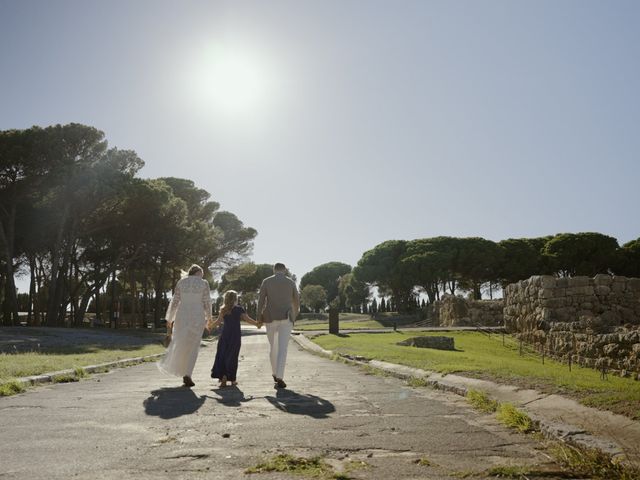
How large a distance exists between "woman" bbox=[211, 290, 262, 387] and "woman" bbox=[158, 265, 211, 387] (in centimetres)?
37

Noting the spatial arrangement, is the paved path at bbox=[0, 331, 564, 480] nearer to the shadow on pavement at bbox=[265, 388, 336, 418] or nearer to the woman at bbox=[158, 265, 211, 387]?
the shadow on pavement at bbox=[265, 388, 336, 418]

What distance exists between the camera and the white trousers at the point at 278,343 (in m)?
9.07

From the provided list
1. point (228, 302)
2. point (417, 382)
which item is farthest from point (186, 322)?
point (417, 382)

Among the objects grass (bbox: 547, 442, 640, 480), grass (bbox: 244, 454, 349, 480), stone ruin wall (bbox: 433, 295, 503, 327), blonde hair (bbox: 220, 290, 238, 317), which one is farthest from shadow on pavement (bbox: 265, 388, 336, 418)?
stone ruin wall (bbox: 433, 295, 503, 327)

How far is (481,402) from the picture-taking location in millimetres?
6453

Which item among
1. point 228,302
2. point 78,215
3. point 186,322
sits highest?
point 78,215

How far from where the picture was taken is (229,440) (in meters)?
4.52

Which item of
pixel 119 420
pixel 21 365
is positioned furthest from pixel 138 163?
pixel 119 420

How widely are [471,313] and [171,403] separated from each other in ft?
117

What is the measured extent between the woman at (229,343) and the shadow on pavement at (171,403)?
36.8 inches

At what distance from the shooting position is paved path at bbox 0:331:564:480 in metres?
3.69

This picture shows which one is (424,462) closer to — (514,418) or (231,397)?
(514,418)

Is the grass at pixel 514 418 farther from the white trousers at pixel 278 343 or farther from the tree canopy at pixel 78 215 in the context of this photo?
the tree canopy at pixel 78 215

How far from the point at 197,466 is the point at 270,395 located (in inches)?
163
